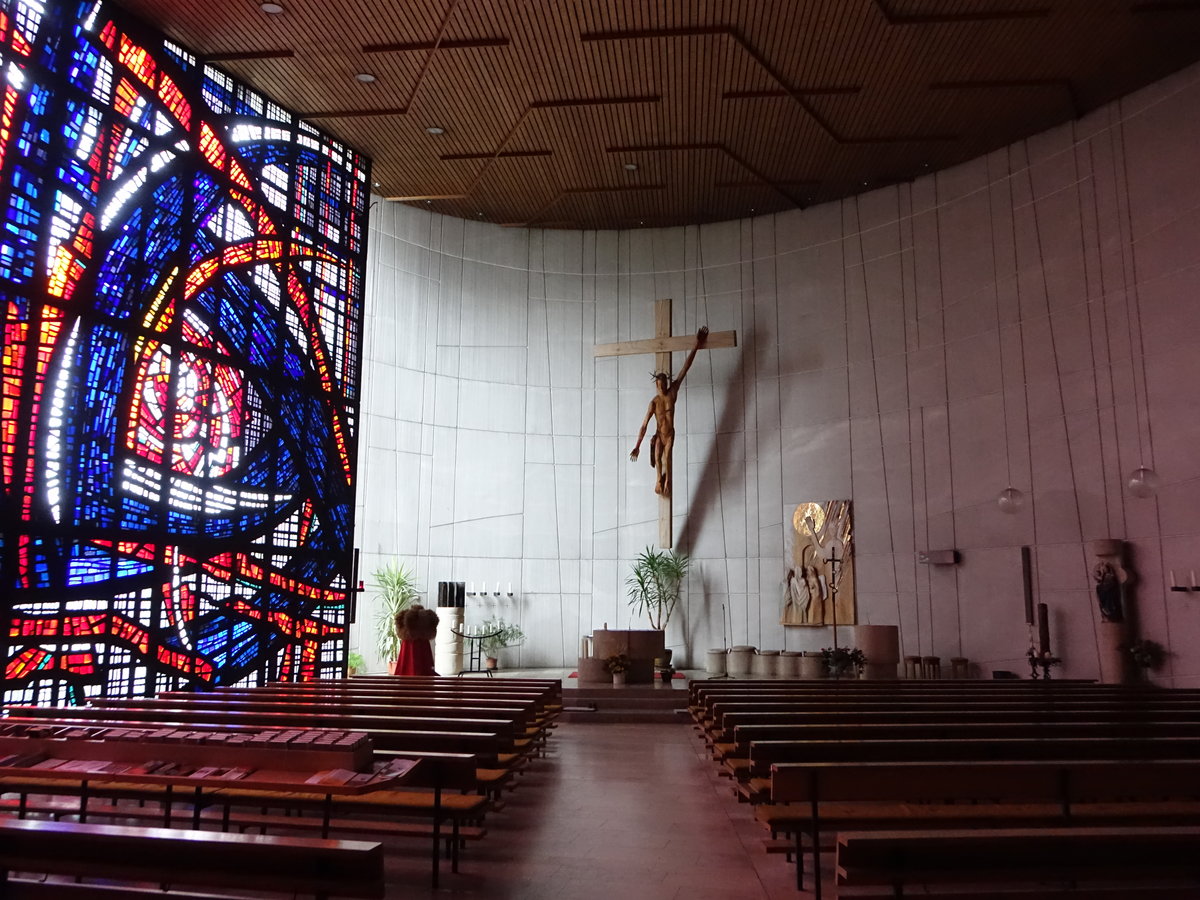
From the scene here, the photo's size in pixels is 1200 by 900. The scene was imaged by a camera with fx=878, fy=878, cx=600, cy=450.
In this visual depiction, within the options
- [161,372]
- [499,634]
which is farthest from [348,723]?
[499,634]

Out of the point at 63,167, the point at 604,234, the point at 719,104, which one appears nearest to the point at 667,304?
the point at 604,234

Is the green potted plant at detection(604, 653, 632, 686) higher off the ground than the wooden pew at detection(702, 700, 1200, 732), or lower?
lower

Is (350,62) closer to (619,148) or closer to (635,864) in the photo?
(619,148)

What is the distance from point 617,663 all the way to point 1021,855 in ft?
27.0

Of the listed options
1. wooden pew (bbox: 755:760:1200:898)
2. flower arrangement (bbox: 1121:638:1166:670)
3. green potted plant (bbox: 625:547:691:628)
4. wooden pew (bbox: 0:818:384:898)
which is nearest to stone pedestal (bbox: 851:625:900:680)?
flower arrangement (bbox: 1121:638:1166:670)

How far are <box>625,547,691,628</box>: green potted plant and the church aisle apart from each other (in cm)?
645

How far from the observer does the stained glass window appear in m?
6.61

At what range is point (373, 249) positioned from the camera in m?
12.5

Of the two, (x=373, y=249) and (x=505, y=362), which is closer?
(x=373, y=249)

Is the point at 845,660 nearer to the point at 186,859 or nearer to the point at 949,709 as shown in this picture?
the point at 949,709

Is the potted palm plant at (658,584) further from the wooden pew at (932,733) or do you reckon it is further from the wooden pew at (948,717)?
the wooden pew at (932,733)

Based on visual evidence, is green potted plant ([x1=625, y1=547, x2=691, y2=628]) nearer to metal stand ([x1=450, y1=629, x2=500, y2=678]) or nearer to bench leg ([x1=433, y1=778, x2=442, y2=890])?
metal stand ([x1=450, y1=629, x2=500, y2=678])

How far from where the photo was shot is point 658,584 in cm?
1279

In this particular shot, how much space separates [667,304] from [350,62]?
5517 mm
